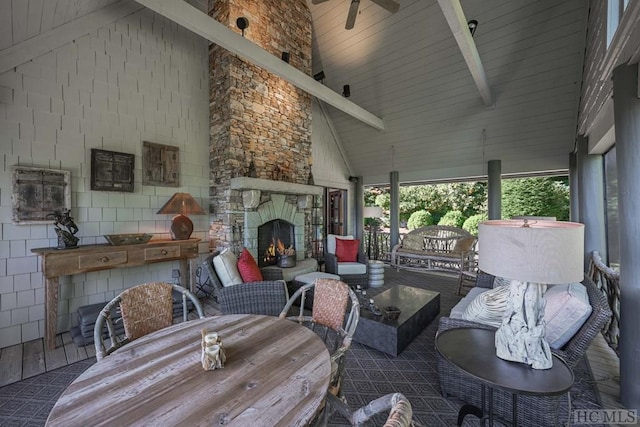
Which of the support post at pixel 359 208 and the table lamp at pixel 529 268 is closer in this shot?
the table lamp at pixel 529 268

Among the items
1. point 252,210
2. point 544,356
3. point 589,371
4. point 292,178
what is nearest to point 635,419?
point 589,371

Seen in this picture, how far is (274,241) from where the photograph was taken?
16.3 ft

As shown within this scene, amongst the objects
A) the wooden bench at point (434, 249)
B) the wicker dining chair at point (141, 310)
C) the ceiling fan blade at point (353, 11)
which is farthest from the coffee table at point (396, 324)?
the ceiling fan blade at point (353, 11)

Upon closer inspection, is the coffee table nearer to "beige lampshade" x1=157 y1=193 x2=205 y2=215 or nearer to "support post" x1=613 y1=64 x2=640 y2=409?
"support post" x1=613 y1=64 x2=640 y2=409

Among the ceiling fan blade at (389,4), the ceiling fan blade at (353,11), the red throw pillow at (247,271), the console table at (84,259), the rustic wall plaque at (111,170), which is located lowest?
the red throw pillow at (247,271)

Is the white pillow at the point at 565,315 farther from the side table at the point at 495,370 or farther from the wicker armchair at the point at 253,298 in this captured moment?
the wicker armchair at the point at 253,298

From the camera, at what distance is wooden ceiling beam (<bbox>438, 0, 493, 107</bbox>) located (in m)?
2.89

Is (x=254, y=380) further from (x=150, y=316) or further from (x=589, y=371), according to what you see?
(x=589, y=371)

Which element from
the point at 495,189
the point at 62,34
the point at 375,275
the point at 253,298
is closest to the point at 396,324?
the point at 253,298

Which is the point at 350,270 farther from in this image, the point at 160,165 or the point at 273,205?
the point at 160,165

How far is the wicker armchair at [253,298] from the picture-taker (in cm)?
280

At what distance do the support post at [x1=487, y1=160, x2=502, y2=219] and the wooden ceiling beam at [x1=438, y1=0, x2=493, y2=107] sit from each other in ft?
4.99

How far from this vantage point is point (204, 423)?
84 centimetres

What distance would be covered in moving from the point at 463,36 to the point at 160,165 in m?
4.38
